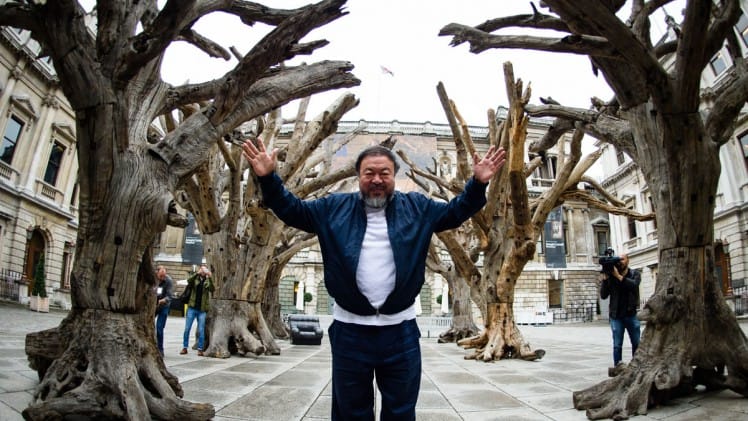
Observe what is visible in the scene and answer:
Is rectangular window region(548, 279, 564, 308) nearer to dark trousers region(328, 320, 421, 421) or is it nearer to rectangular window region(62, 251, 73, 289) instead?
rectangular window region(62, 251, 73, 289)

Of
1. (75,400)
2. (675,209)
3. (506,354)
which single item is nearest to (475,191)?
(75,400)

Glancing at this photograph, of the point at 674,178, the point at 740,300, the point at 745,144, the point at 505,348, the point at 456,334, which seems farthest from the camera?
the point at 745,144

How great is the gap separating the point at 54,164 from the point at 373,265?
26.2 meters

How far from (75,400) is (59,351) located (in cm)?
59

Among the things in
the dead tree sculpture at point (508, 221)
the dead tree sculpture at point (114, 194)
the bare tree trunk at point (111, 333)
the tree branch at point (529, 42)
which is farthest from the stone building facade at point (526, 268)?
the bare tree trunk at point (111, 333)

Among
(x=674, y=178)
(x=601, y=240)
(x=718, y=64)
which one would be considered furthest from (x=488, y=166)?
(x=601, y=240)

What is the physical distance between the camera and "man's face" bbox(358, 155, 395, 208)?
89.0 inches

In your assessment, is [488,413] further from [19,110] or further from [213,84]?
[19,110]

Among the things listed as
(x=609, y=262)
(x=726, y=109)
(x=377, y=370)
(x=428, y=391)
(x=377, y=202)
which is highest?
(x=726, y=109)

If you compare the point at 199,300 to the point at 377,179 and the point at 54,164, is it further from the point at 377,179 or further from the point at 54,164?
the point at 54,164

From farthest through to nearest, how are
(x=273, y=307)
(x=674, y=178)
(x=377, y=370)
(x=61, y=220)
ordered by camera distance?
(x=61, y=220)
(x=273, y=307)
(x=674, y=178)
(x=377, y=370)

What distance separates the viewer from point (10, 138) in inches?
776

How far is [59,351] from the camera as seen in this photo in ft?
10.5

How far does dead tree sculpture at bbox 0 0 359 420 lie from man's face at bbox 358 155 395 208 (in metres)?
1.96
